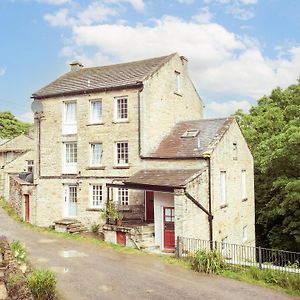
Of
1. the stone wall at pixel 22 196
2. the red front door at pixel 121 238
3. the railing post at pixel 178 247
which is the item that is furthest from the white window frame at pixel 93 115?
the railing post at pixel 178 247

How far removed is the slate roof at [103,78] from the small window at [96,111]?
0.95 meters

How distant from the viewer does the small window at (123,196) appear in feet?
90.1

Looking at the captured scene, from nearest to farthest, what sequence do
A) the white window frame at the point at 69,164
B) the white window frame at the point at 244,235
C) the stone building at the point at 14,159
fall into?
the white window frame at the point at 244,235 → the white window frame at the point at 69,164 → the stone building at the point at 14,159

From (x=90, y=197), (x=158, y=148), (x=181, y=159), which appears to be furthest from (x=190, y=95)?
(x=90, y=197)

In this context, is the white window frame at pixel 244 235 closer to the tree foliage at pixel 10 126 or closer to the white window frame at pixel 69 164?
the white window frame at pixel 69 164

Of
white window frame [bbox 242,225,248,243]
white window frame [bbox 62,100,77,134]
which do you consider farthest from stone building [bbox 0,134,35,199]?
white window frame [bbox 242,225,248,243]

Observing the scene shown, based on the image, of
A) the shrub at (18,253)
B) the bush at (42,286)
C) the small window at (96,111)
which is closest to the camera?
the bush at (42,286)

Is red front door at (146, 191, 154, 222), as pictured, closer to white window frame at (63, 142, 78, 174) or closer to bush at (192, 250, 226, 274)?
white window frame at (63, 142, 78, 174)

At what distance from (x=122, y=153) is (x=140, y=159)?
1696 millimetres

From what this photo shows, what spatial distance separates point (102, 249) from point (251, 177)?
14084 millimetres

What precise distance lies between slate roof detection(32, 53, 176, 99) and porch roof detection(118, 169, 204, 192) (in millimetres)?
6097

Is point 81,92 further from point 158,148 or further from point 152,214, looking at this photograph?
point 152,214

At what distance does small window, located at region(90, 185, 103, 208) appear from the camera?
28.4m

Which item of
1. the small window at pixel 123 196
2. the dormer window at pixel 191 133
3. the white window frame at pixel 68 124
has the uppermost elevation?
the white window frame at pixel 68 124
